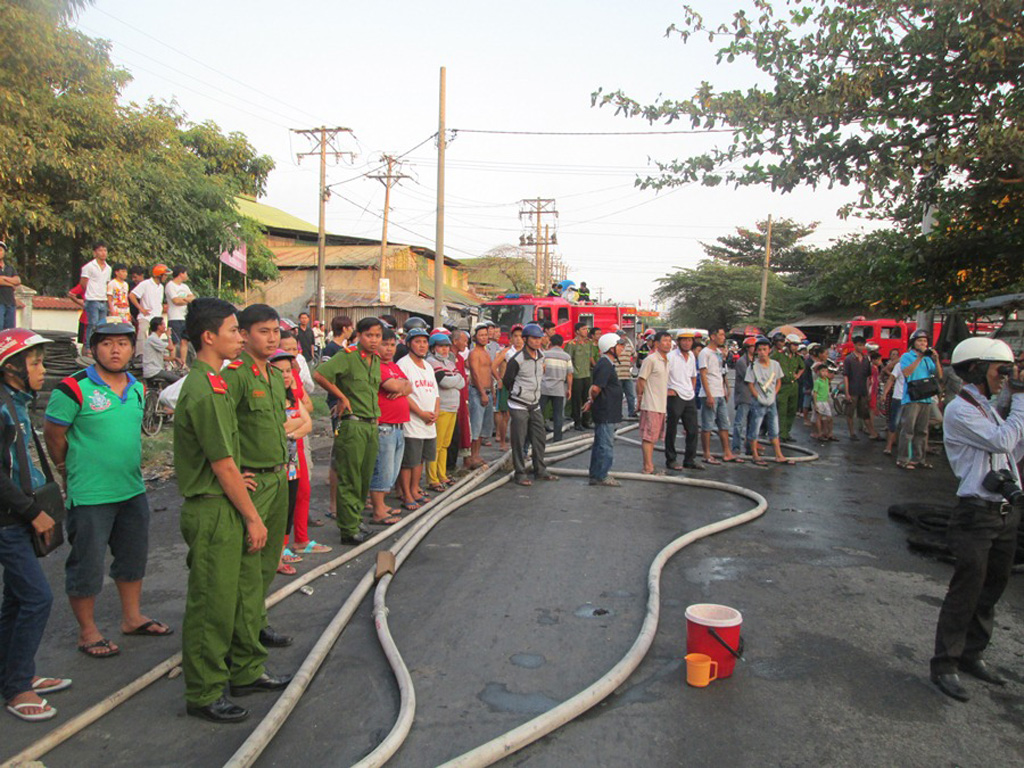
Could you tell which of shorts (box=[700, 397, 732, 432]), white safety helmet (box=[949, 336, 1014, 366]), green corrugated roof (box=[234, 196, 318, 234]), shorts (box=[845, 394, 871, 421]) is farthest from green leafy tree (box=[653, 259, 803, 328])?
white safety helmet (box=[949, 336, 1014, 366])

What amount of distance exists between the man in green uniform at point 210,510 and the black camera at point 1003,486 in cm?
376

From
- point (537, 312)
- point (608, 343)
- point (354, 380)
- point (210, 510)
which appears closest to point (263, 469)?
point (210, 510)

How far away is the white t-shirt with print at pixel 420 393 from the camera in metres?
7.66

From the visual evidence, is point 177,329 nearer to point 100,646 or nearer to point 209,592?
point 100,646

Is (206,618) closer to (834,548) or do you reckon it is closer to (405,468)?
(405,468)

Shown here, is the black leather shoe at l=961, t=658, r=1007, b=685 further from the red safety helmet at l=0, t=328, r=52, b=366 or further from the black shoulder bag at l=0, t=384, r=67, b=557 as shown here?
the red safety helmet at l=0, t=328, r=52, b=366

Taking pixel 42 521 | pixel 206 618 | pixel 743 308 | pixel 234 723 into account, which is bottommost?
pixel 234 723

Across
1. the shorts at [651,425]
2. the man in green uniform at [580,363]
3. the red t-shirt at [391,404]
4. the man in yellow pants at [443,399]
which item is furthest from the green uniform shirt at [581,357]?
the red t-shirt at [391,404]

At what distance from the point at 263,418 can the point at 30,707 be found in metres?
1.68

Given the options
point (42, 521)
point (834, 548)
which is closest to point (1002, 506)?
point (834, 548)

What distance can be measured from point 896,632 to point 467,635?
2699 mm

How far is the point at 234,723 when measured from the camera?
358 centimetres

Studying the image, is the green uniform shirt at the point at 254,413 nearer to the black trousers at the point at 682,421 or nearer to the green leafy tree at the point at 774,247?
the black trousers at the point at 682,421

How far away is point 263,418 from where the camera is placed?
4047 millimetres
